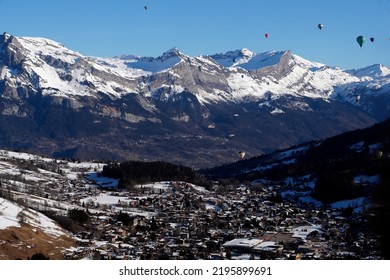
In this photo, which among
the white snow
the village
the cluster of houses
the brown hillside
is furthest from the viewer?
the white snow

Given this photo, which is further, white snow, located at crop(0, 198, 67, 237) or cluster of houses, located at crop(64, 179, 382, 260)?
white snow, located at crop(0, 198, 67, 237)

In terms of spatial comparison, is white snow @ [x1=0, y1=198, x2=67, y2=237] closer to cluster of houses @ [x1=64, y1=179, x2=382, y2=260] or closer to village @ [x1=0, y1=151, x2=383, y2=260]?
village @ [x1=0, y1=151, x2=383, y2=260]

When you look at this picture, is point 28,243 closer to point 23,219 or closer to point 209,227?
point 23,219

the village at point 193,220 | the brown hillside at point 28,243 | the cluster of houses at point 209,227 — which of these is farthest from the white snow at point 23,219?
the cluster of houses at point 209,227

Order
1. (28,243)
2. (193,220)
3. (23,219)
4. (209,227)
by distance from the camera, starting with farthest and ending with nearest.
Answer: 1. (193,220)
2. (209,227)
3. (23,219)
4. (28,243)

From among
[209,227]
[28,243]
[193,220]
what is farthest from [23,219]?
[193,220]

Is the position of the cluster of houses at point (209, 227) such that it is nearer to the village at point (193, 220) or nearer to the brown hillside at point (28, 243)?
the village at point (193, 220)

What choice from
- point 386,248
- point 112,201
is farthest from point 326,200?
point 386,248

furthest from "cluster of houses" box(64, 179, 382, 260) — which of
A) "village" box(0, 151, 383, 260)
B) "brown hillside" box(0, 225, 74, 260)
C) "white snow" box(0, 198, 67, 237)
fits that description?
"white snow" box(0, 198, 67, 237)
